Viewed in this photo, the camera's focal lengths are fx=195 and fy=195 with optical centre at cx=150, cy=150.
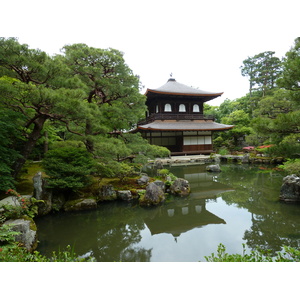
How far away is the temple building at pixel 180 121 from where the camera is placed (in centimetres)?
1834

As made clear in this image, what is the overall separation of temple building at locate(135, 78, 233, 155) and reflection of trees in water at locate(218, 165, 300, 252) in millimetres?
9577

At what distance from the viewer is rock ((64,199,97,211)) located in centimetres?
569

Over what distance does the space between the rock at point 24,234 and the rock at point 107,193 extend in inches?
109

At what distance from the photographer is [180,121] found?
19016mm

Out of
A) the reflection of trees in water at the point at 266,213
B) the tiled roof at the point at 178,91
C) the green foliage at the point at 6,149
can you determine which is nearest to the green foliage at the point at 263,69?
the tiled roof at the point at 178,91

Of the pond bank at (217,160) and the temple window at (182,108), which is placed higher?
the temple window at (182,108)

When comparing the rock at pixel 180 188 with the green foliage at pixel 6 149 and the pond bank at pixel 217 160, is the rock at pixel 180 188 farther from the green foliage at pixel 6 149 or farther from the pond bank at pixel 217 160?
the pond bank at pixel 217 160

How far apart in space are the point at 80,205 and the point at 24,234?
2389 mm

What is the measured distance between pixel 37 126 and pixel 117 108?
2.70 meters

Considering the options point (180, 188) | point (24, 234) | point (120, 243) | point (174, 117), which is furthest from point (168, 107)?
point (24, 234)

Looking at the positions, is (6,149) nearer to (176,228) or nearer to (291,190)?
Answer: (176,228)

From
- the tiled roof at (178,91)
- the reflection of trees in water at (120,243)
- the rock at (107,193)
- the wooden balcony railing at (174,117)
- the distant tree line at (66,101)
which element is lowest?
the reflection of trees in water at (120,243)

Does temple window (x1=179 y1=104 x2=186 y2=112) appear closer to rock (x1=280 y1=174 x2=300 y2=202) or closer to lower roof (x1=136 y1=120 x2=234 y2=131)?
lower roof (x1=136 y1=120 x2=234 y2=131)

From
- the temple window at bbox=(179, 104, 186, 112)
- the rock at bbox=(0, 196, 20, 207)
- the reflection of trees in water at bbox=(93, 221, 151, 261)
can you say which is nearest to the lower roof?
the temple window at bbox=(179, 104, 186, 112)
